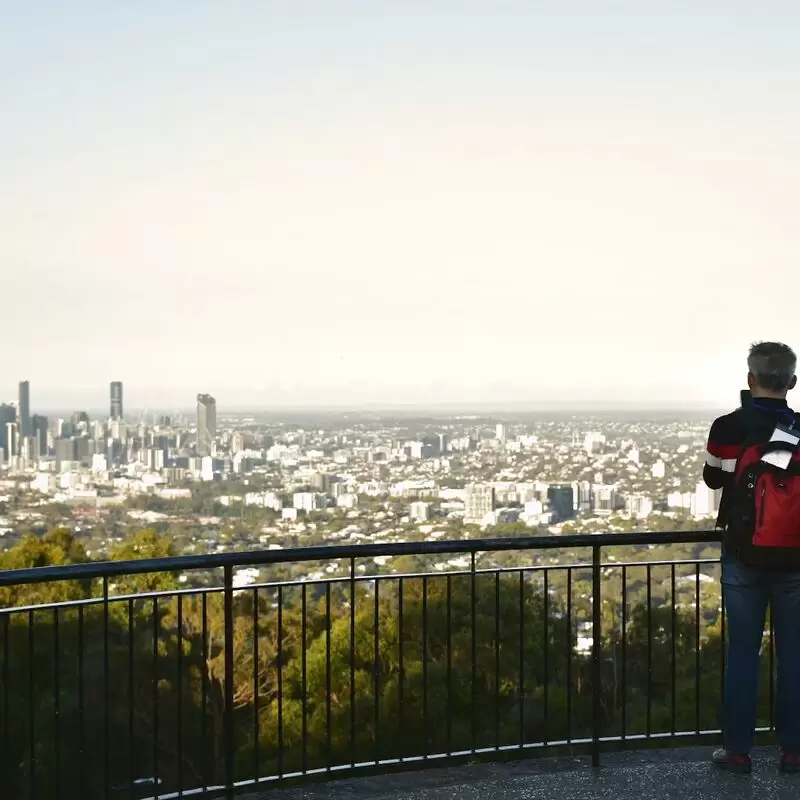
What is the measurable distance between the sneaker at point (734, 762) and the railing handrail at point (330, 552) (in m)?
1.07

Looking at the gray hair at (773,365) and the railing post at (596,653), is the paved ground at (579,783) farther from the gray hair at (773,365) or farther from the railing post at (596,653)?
the gray hair at (773,365)

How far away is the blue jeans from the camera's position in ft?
16.4

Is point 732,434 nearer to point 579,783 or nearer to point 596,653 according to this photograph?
point 596,653

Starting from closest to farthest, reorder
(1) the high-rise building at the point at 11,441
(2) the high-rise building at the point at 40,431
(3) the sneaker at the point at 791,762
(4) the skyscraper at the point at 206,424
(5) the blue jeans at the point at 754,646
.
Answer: (5) the blue jeans at the point at 754,646 → (3) the sneaker at the point at 791,762 → (1) the high-rise building at the point at 11,441 → (2) the high-rise building at the point at 40,431 → (4) the skyscraper at the point at 206,424

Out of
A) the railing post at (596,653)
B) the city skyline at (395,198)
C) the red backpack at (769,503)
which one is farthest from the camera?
the city skyline at (395,198)

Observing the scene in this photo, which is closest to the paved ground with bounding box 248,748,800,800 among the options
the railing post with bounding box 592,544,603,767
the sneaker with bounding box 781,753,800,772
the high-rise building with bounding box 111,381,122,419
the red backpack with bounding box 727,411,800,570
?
the sneaker with bounding box 781,753,800,772

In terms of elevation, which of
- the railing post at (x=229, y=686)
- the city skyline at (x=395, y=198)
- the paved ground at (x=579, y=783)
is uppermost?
the city skyline at (x=395, y=198)

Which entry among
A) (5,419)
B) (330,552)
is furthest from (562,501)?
(330,552)

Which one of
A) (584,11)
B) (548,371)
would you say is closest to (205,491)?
(584,11)

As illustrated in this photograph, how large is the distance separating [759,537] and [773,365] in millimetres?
793

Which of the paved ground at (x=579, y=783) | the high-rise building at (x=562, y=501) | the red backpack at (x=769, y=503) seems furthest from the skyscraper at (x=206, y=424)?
the red backpack at (x=769, y=503)

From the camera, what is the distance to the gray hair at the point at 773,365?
15.9ft

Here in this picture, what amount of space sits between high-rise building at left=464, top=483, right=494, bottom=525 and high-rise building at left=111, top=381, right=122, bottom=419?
2908cm

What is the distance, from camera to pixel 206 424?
6756 cm
